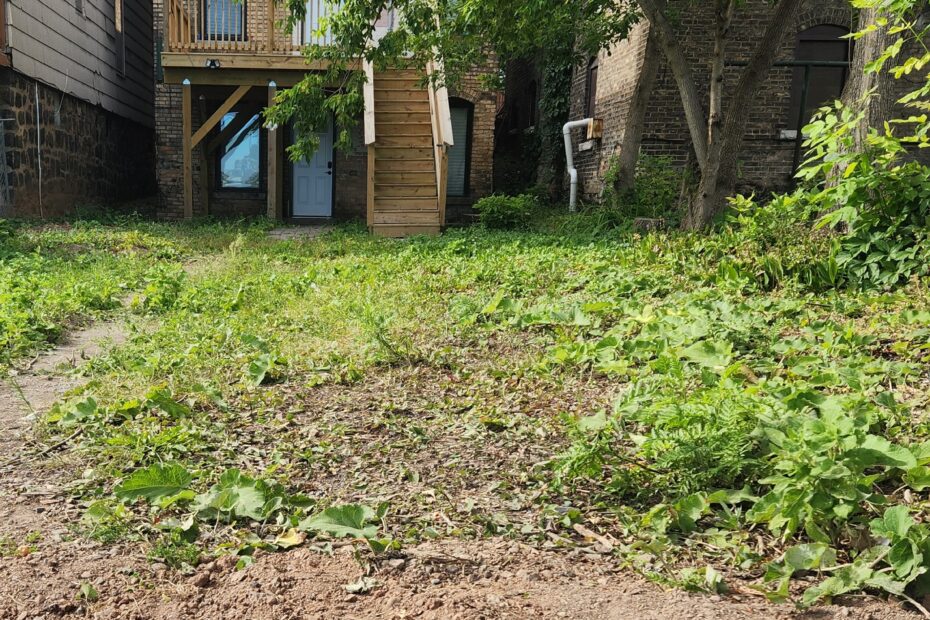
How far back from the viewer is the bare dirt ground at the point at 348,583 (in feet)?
6.48

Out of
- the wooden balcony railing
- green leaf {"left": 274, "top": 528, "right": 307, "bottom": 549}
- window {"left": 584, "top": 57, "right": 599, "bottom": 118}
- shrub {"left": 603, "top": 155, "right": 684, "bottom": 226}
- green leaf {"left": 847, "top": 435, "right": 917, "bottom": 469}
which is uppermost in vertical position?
the wooden balcony railing

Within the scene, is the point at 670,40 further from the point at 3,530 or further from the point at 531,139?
the point at 531,139

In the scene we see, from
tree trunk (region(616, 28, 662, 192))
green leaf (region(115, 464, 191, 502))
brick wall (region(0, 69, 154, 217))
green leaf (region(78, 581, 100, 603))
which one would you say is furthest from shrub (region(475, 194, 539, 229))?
green leaf (region(78, 581, 100, 603))

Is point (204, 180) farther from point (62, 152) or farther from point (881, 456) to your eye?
point (881, 456)

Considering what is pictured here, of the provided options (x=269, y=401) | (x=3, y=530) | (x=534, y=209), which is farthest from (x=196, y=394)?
(x=534, y=209)

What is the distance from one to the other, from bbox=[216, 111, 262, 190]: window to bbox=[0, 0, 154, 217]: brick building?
8.74 ft

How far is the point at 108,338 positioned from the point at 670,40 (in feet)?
20.0

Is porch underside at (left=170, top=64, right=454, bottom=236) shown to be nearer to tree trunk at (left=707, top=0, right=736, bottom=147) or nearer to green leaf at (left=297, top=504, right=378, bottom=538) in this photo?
tree trunk at (left=707, top=0, right=736, bottom=147)

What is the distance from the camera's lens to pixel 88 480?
2807 mm

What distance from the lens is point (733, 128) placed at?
25.6 ft

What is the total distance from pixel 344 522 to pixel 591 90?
522 inches

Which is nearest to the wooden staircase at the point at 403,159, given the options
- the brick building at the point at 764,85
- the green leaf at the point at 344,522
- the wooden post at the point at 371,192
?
the wooden post at the point at 371,192

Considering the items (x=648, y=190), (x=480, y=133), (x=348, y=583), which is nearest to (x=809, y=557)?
(x=348, y=583)

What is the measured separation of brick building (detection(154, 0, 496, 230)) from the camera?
40.1 ft
